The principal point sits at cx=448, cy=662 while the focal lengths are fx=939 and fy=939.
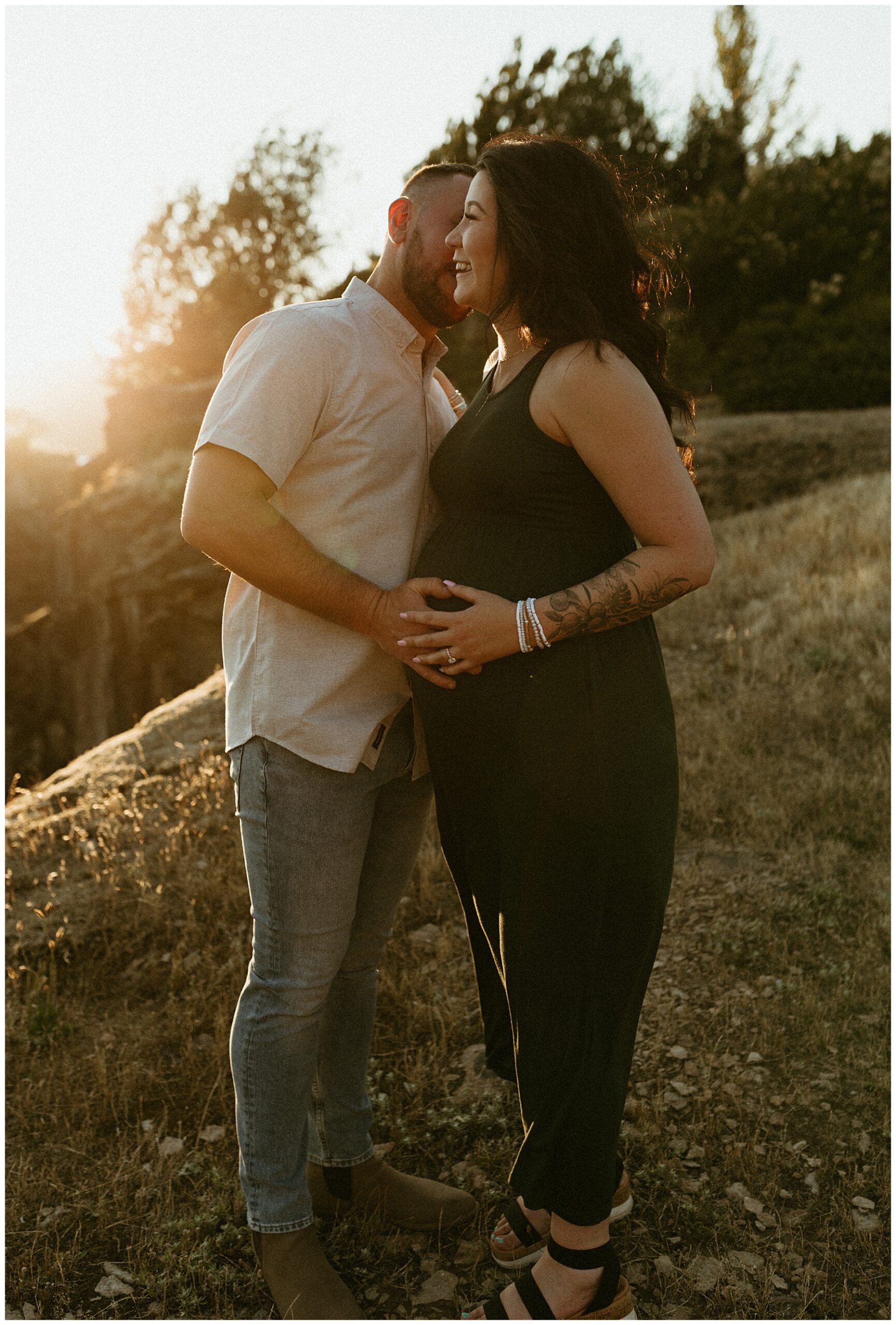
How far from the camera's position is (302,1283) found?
225 cm

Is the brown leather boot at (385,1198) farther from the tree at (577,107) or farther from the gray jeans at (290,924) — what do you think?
the tree at (577,107)

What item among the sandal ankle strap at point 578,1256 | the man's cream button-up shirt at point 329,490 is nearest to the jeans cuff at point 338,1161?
the sandal ankle strap at point 578,1256

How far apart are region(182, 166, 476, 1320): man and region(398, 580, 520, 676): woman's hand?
0.06 metres

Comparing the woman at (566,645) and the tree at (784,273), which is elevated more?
the tree at (784,273)

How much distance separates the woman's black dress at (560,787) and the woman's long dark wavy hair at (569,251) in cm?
13

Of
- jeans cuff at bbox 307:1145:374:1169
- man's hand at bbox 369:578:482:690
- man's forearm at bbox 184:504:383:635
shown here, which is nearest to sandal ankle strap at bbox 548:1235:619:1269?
jeans cuff at bbox 307:1145:374:1169

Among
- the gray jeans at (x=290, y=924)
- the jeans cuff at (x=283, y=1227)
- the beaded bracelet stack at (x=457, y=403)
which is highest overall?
the beaded bracelet stack at (x=457, y=403)

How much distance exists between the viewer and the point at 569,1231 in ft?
6.79

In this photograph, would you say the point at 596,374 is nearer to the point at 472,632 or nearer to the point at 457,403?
the point at 472,632

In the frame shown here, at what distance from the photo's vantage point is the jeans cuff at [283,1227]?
2.27 m

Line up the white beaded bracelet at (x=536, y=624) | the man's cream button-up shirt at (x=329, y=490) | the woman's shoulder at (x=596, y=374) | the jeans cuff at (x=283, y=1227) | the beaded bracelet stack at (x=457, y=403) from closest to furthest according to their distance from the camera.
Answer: the woman's shoulder at (x=596, y=374) < the white beaded bracelet at (x=536, y=624) < the man's cream button-up shirt at (x=329, y=490) < the jeans cuff at (x=283, y=1227) < the beaded bracelet stack at (x=457, y=403)

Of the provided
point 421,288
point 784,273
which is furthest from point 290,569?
point 784,273

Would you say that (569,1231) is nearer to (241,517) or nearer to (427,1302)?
(427,1302)

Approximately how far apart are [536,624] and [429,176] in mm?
A: 1237
